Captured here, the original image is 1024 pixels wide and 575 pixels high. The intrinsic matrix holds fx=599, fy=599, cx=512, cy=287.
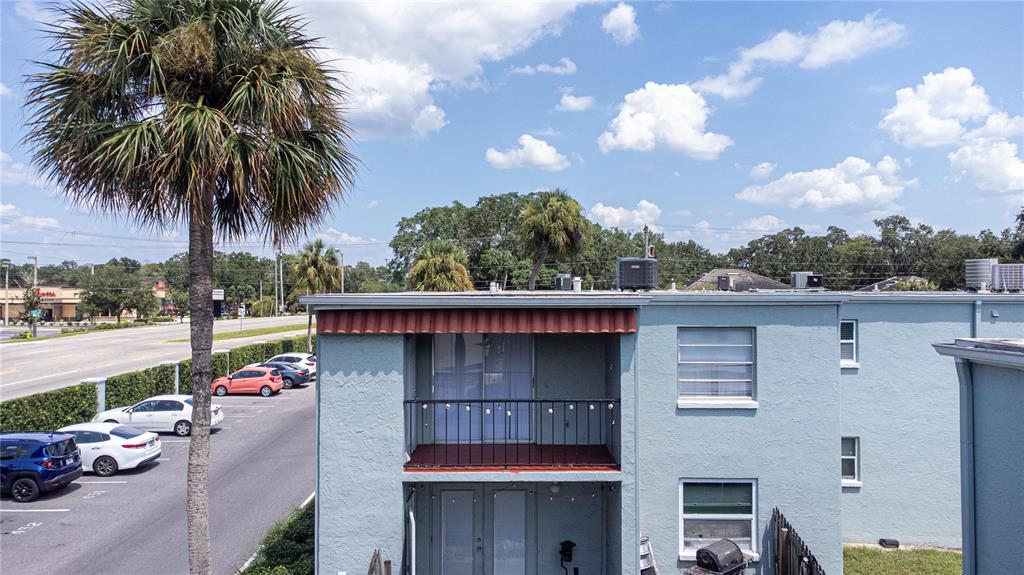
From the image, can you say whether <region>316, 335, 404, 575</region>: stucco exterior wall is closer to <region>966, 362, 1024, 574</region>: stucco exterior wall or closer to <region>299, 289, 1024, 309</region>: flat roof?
<region>299, 289, 1024, 309</region>: flat roof

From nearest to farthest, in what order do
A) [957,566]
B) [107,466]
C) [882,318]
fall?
[957,566] → [882,318] → [107,466]

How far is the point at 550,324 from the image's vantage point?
9.30 m

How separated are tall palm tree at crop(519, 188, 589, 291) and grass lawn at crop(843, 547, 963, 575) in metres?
20.5

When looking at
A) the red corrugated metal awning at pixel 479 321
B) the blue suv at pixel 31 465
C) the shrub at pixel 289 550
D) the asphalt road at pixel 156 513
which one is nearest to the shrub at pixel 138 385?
the asphalt road at pixel 156 513

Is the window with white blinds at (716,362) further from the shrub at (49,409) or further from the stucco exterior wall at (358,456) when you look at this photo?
the shrub at (49,409)

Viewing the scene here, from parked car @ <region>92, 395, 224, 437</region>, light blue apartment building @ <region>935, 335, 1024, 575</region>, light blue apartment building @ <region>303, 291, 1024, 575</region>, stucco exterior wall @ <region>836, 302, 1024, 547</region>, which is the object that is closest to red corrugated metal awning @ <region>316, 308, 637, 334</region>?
light blue apartment building @ <region>303, 291, 1024, 575</region>

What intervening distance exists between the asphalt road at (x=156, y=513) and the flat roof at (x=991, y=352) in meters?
13.3

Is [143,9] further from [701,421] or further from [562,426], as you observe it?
[701,421]

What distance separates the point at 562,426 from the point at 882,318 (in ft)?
28.0

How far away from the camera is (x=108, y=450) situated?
18172 mm

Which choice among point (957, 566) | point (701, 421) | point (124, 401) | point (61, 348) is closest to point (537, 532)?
point (701, 421)

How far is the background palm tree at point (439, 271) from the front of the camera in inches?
1227

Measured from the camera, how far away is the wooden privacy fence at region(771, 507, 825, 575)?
8625 mm

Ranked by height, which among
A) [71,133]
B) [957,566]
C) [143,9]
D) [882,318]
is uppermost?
[143,9]
